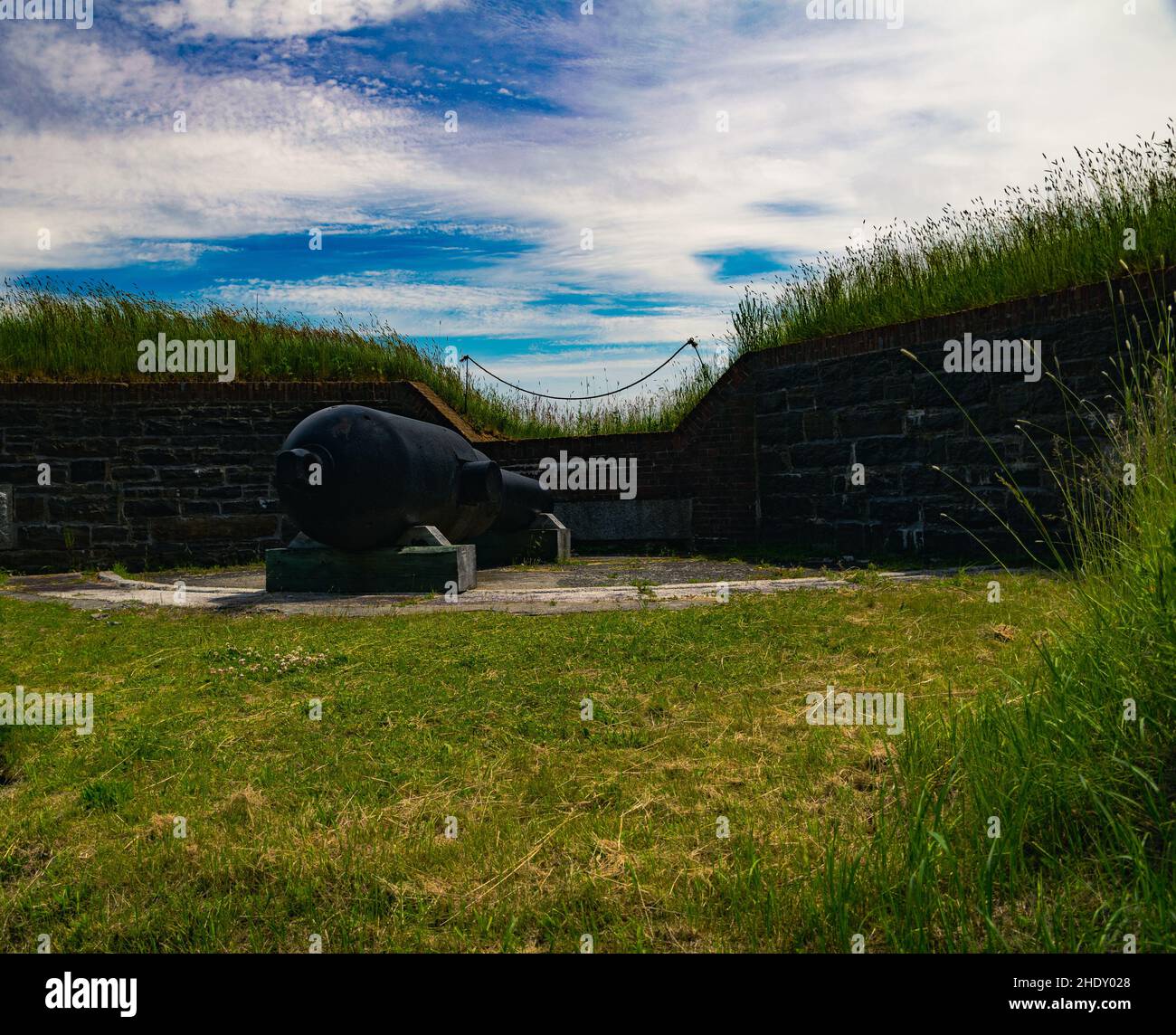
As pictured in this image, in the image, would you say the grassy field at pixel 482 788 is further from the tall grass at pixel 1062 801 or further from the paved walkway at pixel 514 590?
the paved walkway at pixel 514 590

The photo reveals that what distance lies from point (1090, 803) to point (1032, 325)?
812 centimetres

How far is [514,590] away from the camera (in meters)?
8.66

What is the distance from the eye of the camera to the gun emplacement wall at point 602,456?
11.0 meters

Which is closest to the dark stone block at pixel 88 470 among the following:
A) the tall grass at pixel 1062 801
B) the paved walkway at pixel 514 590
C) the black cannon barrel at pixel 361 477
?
the paved walkway at pixel 514 590

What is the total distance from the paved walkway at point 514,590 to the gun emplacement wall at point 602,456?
1.49m

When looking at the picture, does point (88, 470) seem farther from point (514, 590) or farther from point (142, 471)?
point (514, 590)

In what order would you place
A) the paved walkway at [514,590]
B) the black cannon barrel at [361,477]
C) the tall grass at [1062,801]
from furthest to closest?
the black cannon barrel at [361,477], the paved walkway at [514,590], the tall grass at [1062,801]

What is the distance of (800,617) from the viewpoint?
20.4 feet

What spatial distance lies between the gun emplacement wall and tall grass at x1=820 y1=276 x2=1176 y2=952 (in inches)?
297

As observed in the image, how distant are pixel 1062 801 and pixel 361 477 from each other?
260 inches

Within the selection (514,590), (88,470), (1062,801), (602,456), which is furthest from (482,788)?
(88,470)

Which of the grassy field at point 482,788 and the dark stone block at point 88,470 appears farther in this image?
the dark stone block at point 88,470
